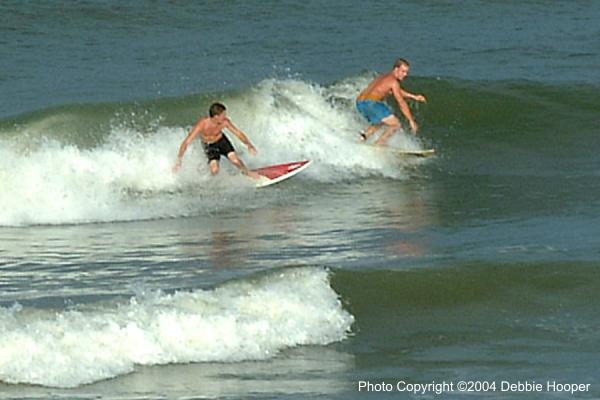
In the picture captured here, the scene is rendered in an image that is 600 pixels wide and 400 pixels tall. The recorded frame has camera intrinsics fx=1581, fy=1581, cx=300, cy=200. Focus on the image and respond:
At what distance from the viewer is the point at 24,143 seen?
65.9 feet

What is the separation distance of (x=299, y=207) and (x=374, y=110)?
9.92ft

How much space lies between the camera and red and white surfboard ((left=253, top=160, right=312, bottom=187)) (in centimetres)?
1822

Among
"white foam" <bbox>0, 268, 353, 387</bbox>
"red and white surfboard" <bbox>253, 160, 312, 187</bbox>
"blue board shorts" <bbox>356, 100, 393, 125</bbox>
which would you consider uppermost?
"blue board shorts" <bbox>356, 100, 393, 125</bbox>

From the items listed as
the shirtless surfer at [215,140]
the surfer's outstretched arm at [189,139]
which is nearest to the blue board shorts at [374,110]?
the shirtless surfer at [215,140]

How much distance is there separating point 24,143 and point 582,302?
384 inches

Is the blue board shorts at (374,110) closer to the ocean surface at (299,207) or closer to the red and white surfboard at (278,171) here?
the ocean surface at (299,207)

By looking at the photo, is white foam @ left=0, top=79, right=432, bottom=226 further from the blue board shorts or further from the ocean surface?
the blue board shorts

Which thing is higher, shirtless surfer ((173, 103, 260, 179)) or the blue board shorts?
the blue board shorts

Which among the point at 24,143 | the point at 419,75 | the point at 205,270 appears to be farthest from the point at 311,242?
the point at 419,75

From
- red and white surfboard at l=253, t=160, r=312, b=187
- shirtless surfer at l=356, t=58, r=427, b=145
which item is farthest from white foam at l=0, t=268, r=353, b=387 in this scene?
shirtless surfer at l=356, t=58, r=427, b=145

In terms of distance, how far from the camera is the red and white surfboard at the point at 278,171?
18.2 meters

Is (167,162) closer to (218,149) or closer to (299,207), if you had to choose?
(218,149)

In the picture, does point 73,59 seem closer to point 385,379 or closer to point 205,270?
point 205,270

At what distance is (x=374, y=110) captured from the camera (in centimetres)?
1981
